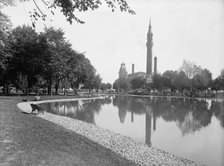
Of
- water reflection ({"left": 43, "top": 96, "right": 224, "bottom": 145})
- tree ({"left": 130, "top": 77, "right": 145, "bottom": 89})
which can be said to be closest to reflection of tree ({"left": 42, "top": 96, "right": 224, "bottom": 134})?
water reflection ({"left": 43, "top": 96, "right": 224, "bottom": 145})

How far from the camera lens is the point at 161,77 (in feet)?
290

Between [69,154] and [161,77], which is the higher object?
[161,77]

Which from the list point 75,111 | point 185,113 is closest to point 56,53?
point 75,111

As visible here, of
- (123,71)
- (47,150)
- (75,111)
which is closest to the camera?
(47,150)

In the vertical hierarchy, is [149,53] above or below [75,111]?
above

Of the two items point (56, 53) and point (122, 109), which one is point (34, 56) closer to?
point (56, 53)

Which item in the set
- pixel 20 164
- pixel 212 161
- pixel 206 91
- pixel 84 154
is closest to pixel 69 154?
pixel 84 154

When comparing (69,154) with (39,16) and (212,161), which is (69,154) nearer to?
(39,16)

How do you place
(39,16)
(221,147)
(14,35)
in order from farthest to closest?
1. (14,35)
2. (221,147)
3. (39,16)

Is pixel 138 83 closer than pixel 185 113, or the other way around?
pixel 185 113

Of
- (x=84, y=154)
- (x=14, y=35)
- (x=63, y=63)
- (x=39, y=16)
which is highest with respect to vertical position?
(x=14, y=35)

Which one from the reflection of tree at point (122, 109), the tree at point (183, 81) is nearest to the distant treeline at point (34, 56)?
the reflection of tree at point (122, 109)

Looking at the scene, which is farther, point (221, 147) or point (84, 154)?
point (221, 147)

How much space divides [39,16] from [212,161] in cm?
924
